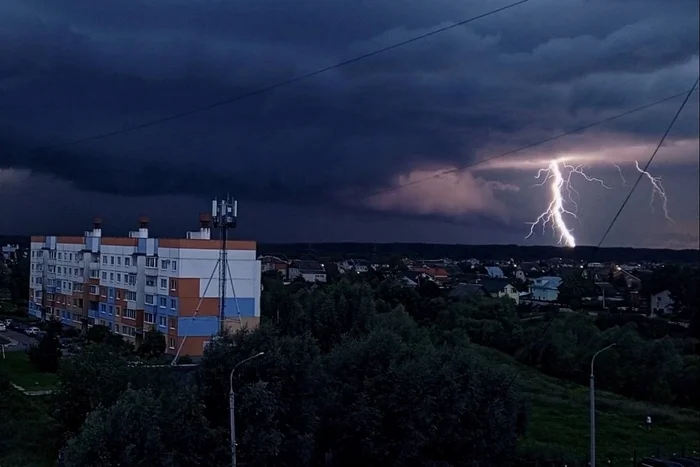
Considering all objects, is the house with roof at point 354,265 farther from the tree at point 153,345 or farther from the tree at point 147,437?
the tree at point 147,437

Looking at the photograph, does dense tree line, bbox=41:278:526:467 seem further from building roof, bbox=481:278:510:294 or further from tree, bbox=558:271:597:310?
building roof, bbox=481:278:510:294

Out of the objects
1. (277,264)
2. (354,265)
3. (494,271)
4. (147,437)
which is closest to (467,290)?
(277,264)

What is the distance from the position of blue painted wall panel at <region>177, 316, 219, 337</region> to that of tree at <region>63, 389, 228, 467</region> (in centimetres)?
1103

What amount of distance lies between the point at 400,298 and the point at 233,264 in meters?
10.4

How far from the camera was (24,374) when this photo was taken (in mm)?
16359

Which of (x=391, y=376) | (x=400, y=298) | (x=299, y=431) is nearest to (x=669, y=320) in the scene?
(x=400, y=298)

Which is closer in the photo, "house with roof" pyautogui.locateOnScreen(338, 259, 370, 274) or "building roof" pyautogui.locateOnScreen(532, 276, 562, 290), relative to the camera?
"building roof" pyautogui.locateOnScreen(532, 276, 562, 290)

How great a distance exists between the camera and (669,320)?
2188 cm

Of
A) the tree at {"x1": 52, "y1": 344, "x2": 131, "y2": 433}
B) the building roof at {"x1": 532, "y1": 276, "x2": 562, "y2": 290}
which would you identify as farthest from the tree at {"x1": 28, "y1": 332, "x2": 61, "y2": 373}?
the building roof at {"x1": 532, "y1": 276, "x2": 562, "y2": 290}

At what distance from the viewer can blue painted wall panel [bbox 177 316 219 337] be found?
19.3 m

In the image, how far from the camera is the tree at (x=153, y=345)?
18.8 meters

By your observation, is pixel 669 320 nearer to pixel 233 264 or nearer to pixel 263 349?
pixel 233 264

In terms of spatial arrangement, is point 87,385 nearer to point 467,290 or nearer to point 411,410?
point 411,410

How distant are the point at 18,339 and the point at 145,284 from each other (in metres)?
3.83
